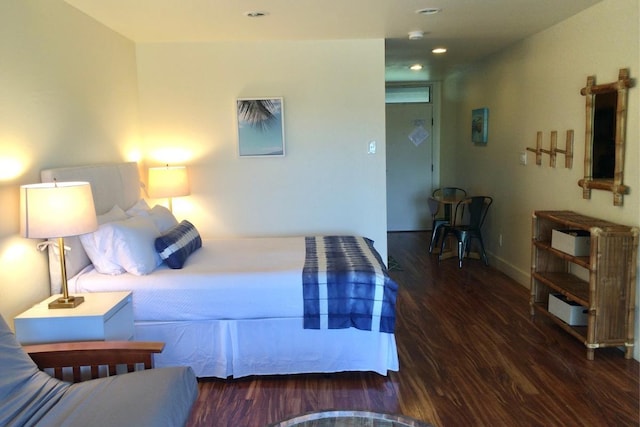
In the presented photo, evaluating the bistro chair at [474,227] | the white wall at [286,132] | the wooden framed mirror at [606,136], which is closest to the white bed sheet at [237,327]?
the white wall at [286,132]

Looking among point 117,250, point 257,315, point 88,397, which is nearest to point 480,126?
point 257,315

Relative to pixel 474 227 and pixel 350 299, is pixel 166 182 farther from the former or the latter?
pixel 474 227

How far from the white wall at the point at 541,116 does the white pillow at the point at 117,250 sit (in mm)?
3056

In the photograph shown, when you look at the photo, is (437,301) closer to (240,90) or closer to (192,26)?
(240,90)

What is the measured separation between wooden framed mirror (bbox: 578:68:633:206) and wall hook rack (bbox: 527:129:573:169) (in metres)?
0.26

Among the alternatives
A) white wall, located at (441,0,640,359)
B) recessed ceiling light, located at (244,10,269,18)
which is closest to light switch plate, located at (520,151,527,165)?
white wall, located at (441,0,640,359)

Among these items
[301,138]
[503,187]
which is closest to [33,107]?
[301,138]

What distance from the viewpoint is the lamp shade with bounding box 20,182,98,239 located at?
2.24 m

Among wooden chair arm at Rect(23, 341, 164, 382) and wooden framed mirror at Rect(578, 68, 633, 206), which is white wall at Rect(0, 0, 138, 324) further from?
wooden framed mirror at Rect(578, 68, 633, 206)

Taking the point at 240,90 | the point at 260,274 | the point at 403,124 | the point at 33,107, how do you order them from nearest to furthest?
1. the point at 33,107
2. the point at 260,274
3. the point at 240,90
4. the point at 403,124

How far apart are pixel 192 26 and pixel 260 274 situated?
203cm

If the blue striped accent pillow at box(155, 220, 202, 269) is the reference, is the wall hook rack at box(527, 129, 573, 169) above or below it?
above

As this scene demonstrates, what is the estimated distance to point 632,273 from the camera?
9.80 feet

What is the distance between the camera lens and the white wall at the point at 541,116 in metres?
3.11
